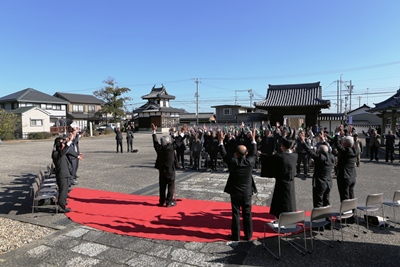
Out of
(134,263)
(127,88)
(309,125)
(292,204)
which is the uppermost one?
(127,88)

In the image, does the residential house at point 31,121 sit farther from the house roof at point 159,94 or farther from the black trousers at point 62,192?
the black trousers at point 62,192

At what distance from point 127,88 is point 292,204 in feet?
146

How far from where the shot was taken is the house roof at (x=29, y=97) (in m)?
41.3

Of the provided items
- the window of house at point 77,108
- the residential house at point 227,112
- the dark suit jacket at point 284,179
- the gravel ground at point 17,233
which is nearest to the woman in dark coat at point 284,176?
the dark suit jacket at point 284,179

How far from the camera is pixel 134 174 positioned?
1084cm

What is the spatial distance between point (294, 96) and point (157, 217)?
2047 cm

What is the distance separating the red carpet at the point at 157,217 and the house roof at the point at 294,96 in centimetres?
1747

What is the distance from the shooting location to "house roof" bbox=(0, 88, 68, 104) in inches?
1628

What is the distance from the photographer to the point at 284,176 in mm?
4652

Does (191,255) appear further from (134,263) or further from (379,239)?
(379,239)

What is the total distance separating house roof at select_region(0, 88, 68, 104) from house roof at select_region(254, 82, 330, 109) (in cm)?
3790

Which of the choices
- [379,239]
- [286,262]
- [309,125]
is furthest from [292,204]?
[309,125]

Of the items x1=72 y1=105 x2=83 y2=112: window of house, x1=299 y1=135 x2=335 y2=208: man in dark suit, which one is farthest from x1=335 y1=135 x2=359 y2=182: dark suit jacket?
x1=72 y1=105 x2=83 y2=112: window of house

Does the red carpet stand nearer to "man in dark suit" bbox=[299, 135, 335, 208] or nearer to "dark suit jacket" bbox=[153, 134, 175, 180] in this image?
"dark suit jacket" bbox=[153, 134, 175, 180]
